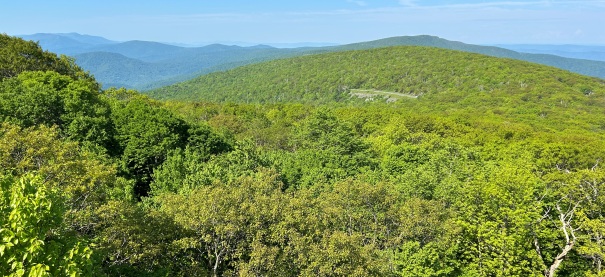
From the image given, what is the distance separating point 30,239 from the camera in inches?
283

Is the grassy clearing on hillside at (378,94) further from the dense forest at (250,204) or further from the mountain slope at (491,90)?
the dense forest at (250,204)

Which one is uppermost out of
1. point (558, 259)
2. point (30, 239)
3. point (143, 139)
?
point (30, 239)

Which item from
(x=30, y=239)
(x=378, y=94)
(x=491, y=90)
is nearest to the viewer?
(x=30, y=239)

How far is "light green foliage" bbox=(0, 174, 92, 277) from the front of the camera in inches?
274

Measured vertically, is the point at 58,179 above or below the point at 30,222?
below

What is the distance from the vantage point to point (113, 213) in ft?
48.2

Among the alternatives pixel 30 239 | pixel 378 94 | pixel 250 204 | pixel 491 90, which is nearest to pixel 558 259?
pixel 250 204

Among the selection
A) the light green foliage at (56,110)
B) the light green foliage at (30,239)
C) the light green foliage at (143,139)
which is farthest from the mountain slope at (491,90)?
the light green foliage at (30,239)

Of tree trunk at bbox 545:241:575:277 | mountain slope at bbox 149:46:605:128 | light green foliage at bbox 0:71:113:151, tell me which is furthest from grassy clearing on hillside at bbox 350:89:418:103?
tree trunk at bbox 545:241:575:277

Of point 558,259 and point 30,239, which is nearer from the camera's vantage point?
point 30,239

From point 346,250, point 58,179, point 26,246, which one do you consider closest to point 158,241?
point 58,179

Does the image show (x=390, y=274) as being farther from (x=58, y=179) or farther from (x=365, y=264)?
(x=58, y=179)

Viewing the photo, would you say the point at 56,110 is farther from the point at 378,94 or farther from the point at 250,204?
the point at 378,94

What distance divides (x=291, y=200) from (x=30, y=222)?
38.5ft
